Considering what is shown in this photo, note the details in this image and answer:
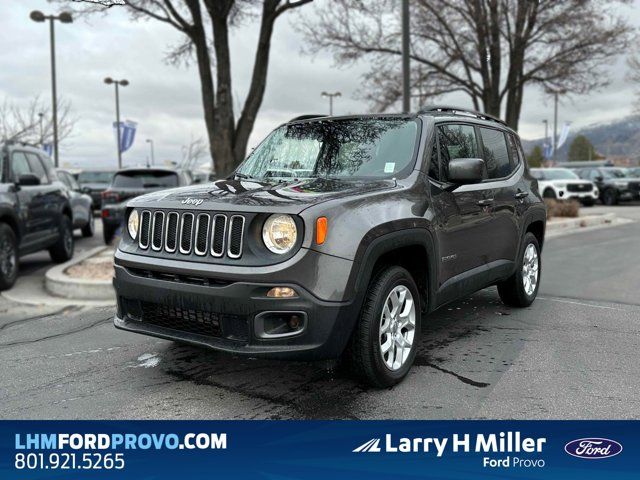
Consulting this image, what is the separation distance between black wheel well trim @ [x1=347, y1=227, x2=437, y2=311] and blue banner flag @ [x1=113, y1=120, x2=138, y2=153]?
27.2m

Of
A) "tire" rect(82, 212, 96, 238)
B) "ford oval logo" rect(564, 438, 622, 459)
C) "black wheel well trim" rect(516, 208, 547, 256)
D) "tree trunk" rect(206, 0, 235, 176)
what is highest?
"tree trunk" rect(206, 0, 235, 176)

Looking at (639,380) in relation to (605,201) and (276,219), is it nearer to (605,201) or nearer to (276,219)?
(276,219)

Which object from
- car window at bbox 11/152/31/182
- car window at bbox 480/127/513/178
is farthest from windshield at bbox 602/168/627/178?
car window at bbox 11/152/31/182

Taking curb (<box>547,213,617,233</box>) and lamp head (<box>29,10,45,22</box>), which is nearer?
curb (<box>547,213,617,233</box>)

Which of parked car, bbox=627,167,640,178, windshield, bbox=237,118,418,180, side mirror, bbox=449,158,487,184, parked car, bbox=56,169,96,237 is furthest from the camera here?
parked car, bbox=627,167,640,178

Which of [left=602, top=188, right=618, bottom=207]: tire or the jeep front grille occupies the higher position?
the jeep front grille

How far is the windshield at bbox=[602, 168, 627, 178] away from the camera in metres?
27.0

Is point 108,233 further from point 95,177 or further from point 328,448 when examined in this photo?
point 95,177

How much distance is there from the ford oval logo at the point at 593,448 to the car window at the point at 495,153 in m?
2.75

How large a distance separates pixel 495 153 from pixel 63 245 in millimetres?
6775

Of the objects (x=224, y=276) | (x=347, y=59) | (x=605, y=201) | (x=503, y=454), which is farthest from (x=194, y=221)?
(x=605, y=201)

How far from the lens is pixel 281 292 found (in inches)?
130

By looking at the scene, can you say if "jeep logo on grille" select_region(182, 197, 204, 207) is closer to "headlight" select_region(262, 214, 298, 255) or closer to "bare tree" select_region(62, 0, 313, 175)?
"headlight" select_region(262, 214, 298, 255)

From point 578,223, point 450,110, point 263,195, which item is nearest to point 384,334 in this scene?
point 263,195
